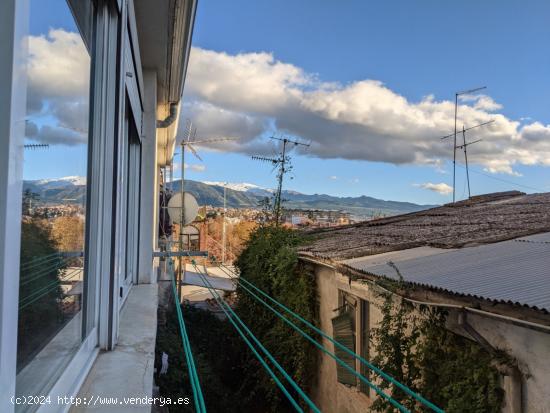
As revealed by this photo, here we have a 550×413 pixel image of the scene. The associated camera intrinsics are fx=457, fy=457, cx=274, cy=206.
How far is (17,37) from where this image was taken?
2.87 ft

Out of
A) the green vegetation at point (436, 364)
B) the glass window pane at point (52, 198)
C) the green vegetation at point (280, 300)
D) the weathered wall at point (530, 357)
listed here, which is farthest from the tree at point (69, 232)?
→ the green vegetation at point (280, 300)

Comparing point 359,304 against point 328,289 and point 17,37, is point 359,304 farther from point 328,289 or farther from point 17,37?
point 17,37

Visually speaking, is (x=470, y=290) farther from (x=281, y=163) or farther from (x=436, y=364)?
(x=281, y=163)

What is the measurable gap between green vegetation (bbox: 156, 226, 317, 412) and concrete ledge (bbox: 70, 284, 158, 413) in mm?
1397

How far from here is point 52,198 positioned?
141cm

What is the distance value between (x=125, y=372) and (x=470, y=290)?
5.55ft

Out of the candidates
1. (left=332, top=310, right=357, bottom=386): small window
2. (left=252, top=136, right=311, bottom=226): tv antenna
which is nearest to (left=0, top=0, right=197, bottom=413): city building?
(left=332, top=310, right=357, bottom=386): small window

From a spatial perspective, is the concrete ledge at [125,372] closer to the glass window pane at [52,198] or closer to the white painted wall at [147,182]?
the glass window pane at [52,198]

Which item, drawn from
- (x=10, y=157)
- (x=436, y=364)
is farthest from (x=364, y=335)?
(x=10, y=157)

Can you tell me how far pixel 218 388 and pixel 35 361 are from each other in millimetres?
5342

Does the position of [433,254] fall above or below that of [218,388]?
above

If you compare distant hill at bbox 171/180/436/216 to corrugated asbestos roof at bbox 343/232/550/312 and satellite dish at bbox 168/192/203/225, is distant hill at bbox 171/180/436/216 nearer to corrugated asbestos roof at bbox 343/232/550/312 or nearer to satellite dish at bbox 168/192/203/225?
satellite dish at bbox 168/192/203/225

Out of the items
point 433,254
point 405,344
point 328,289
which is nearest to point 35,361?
point 405,344

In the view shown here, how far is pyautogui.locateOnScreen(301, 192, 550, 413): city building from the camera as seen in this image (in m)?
2.08
